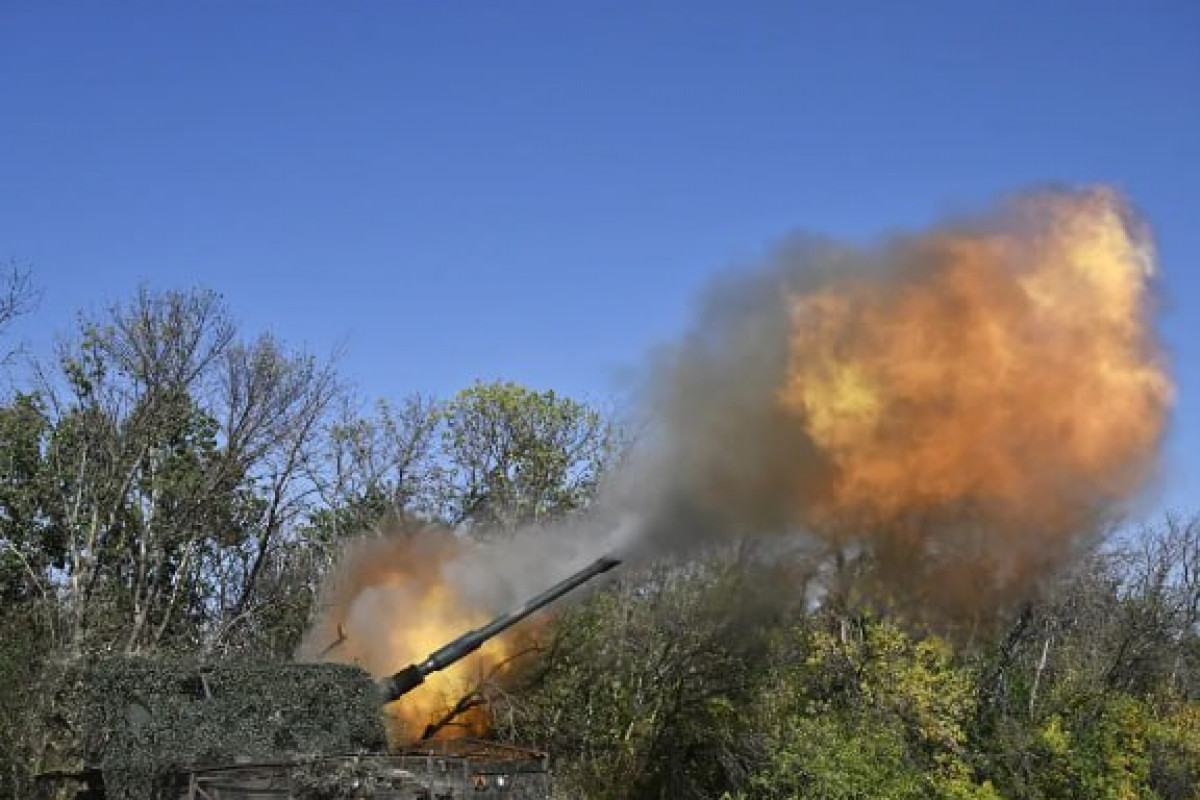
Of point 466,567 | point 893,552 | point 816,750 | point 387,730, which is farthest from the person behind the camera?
point 816,750

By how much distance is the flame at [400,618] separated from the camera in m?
21.9

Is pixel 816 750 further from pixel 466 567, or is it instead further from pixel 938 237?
pixel 938 237

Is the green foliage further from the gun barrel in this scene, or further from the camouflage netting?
the camouflage netting

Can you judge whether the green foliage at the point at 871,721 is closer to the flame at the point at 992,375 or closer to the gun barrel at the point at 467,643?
the flame at the point at 992,375

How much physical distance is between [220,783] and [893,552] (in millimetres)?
11370

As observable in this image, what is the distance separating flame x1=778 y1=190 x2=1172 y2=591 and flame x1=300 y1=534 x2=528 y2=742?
24.0ft

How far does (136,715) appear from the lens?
1730 centimetres

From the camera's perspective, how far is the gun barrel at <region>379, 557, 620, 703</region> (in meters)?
18.8

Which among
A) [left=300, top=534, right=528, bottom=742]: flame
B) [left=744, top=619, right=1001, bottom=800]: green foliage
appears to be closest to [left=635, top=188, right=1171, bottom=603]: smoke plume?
[left=300, top=534, right=528, bottom=742]: flame

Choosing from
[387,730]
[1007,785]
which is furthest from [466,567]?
[1007,785]

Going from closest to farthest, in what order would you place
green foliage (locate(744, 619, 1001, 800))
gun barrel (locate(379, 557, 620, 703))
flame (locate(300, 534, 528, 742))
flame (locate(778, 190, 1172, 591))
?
flame (locate(778, 190, 1172, 591)) < gun barrel (locate(379, 557, 620, 703)) < flame (locate(300, 534, 528, 742)) < green foliage (locate(744, 619, 1001, 800))

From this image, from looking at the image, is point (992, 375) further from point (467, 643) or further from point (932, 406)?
point (467, 643)

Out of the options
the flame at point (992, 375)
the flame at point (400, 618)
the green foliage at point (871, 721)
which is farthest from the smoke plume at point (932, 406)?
the green foliage at point (871, 721)

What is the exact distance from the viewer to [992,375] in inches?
685
